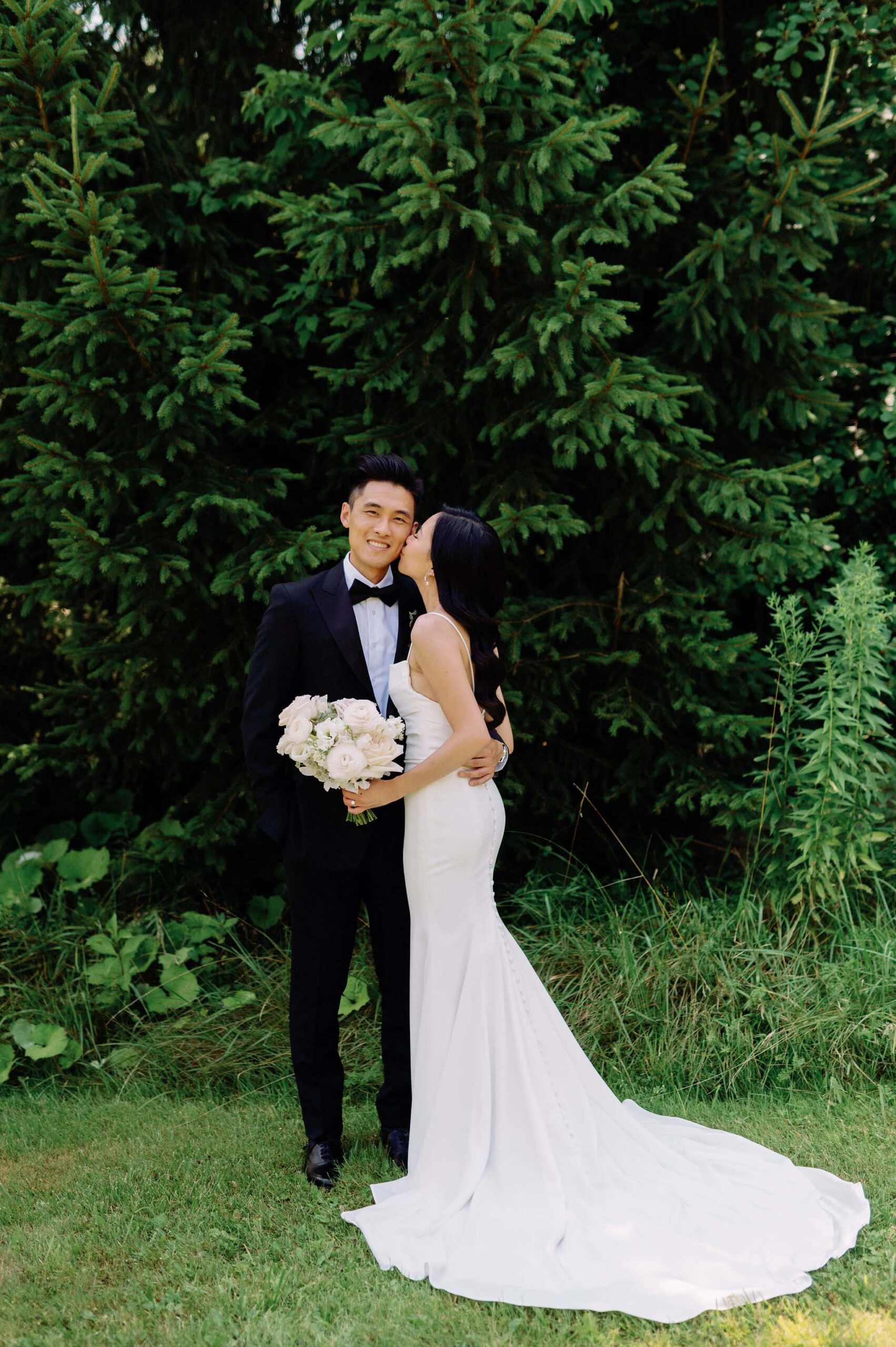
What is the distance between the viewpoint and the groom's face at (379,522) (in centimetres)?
351

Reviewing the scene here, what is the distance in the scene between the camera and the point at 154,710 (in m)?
5.23

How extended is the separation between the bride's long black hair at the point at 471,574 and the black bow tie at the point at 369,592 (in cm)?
25

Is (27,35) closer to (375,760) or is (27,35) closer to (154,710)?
(154,710)

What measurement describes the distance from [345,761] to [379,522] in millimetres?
876

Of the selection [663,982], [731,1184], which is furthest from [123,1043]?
[731,1184]

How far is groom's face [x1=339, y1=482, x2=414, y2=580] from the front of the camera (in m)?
3.51

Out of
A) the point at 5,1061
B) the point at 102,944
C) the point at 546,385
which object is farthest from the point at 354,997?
the point at 546,385

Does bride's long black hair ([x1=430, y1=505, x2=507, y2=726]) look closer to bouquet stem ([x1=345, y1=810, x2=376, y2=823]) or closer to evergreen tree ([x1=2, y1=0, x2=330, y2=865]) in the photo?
bouquet stem ([x1=345, y1=810, x2=376, y2=823])

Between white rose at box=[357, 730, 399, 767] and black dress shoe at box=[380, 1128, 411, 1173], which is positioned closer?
white rose at box=[357, 730, 399, 767]

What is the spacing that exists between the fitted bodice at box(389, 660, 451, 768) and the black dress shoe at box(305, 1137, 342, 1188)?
4.46ft

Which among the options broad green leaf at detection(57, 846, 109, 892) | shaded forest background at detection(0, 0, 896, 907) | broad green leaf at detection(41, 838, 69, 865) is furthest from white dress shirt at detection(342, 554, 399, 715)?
broad green leaf at detection(41, 838, 69, 865)

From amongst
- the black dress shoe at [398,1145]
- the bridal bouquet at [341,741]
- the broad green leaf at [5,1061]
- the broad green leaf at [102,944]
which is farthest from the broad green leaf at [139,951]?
the bridal bouquet at [341,741]

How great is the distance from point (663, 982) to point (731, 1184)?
4.19 feet

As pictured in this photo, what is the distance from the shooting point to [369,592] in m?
3.55
